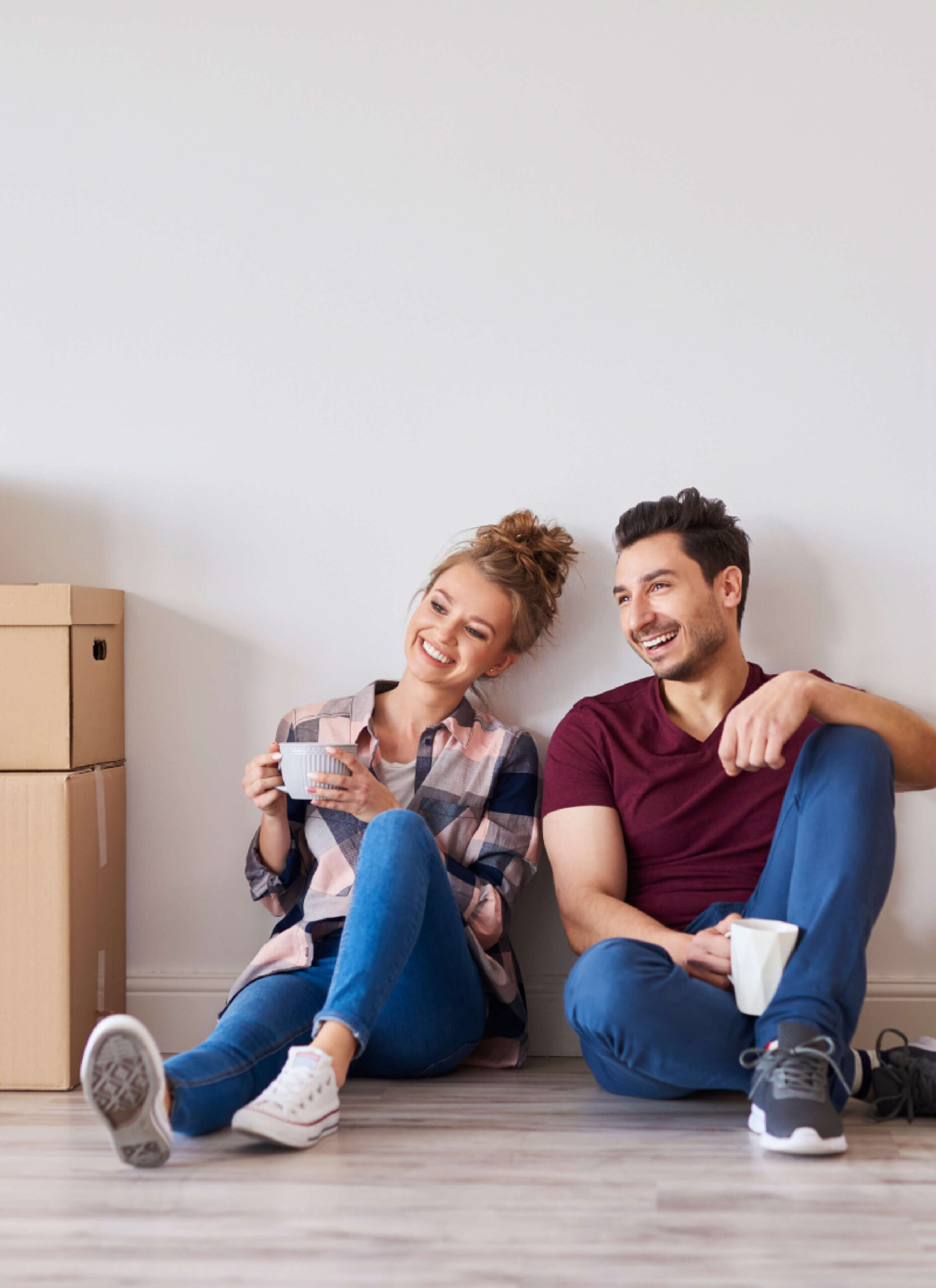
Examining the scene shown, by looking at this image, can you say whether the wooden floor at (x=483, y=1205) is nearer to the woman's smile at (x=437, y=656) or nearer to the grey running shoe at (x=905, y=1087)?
the grey running shoe at (x=905, y=1087)

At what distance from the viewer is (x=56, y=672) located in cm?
181

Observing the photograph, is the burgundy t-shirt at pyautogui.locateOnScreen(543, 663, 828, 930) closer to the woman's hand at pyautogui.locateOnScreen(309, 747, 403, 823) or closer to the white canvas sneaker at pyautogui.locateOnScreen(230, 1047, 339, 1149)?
the woman's hand at pyautogui.locateOnScreen(309, 747, 403, 823)

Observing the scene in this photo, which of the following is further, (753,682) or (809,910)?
(753,682)

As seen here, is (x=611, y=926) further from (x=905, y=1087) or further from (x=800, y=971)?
(x=905, y=1087)

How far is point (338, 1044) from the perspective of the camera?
1372 millimetres

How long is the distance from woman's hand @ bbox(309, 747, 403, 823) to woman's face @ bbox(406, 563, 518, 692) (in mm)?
240

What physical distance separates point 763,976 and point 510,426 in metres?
1.10

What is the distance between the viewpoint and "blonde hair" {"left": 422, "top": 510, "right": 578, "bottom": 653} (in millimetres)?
1901

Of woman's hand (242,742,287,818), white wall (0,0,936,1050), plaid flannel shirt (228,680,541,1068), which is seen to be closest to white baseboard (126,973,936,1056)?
white wall (0,0,936,1050)

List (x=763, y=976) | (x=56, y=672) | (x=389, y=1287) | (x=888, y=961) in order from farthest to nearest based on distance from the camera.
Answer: (x=888, y=961), (x=56, y=672), (x=763, y=976), (x=389, y=1287)

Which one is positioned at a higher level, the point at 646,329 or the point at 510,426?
the point at 646,329

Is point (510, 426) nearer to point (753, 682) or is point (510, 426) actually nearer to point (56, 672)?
point (753, 682)

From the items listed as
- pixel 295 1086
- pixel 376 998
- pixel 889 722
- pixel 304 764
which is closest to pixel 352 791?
pixel 304 764

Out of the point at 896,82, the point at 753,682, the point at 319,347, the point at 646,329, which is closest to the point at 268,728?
the point at 319,347
